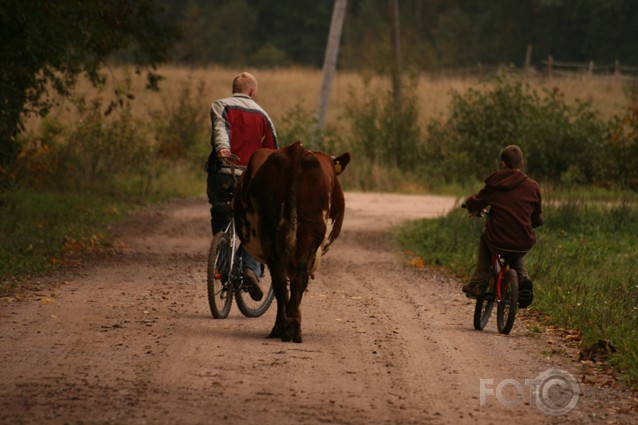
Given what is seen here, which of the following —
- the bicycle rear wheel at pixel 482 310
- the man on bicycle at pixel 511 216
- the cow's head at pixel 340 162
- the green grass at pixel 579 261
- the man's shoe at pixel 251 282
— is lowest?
the green grass at pixel 579 261

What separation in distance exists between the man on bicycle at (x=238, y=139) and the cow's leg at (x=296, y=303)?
4.11 feet

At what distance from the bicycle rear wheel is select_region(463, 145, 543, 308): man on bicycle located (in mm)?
72

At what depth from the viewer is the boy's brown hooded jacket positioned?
11.1m

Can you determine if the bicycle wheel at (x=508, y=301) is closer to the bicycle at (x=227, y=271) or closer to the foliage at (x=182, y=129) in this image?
the bicycle at (x=227, y=271)

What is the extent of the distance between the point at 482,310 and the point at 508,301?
38 cm

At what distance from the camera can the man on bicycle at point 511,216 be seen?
1105cm

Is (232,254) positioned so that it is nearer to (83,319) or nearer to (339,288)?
(83,319)

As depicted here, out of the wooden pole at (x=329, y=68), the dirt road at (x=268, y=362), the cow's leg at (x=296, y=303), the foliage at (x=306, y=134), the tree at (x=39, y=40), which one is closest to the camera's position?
the dirt road at (x=268, y=362)

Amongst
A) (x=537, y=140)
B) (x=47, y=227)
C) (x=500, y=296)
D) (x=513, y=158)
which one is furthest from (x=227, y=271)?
(x=537, y=140)

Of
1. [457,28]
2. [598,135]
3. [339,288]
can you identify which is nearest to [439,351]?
[339,288]

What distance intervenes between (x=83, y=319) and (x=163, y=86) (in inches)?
1594

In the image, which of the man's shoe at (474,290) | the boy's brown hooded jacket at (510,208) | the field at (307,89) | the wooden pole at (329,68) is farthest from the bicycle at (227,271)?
the field at (307,89)

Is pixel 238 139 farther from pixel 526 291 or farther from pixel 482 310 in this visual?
pixel 526 291

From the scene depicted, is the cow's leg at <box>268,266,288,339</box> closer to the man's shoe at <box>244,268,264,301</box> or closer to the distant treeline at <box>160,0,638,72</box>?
the man's shoe at <box>244,268,264,301</box>
